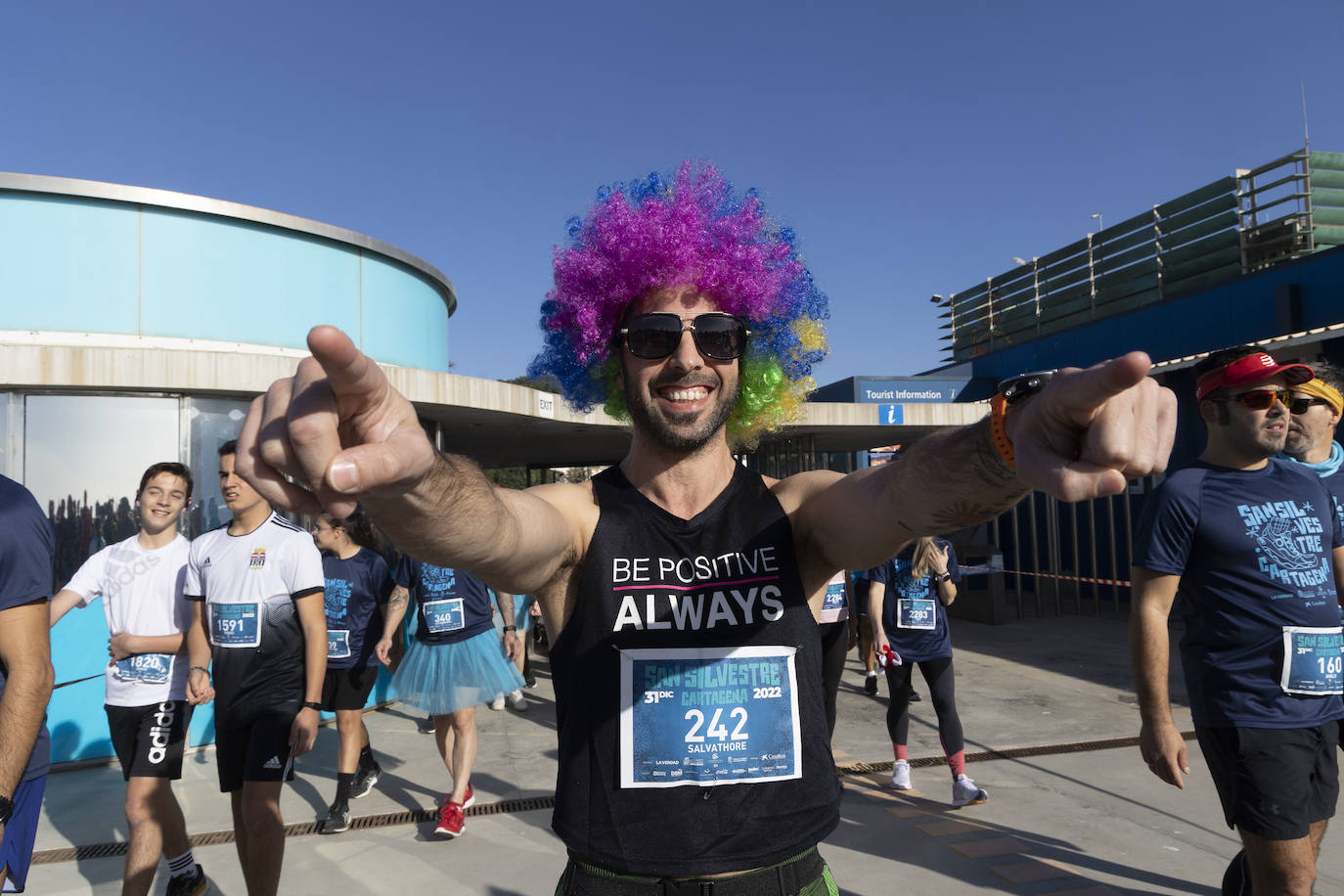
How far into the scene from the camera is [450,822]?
4.75 metres

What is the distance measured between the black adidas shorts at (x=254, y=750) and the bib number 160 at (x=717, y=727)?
8.66 ft

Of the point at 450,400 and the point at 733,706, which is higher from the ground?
the point at 450,400

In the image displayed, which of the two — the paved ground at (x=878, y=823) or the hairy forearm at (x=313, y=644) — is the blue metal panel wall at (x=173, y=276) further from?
the hairy forearm at (x=313, y=644)

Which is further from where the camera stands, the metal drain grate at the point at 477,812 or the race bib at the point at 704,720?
the metal drain grate at the point at 477,812

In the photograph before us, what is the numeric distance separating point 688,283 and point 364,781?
187 inches

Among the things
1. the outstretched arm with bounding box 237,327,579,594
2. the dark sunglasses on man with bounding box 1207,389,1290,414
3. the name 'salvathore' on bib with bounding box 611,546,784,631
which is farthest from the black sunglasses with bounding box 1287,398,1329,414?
the outstretched arm with bounding box 237,327,579,594

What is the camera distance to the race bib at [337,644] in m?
5.36

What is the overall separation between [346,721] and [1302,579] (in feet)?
16.7

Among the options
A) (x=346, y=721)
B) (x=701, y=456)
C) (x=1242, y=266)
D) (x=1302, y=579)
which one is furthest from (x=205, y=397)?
(x=1242, y=266)

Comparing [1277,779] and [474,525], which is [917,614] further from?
[474,525]

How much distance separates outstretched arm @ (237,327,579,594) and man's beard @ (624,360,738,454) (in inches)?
24.8

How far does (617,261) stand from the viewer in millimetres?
2510

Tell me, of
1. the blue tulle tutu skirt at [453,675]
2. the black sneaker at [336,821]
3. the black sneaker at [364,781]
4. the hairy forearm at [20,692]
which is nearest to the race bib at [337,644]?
the blue tulle tutu skirt at [453,675]

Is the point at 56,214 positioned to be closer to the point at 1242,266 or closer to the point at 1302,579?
the point at 1302,579
